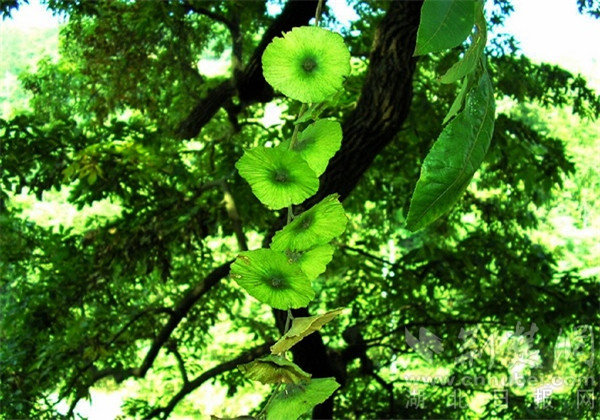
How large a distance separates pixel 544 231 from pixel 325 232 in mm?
11394

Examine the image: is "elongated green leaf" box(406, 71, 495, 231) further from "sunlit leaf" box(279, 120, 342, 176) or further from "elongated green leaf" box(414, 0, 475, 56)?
"sunlit leaf" box(279, 120, 342, 176)

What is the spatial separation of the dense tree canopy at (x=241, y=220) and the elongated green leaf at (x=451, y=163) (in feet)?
6.41

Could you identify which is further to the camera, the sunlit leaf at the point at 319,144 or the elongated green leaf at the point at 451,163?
the sunlit leaf at the point at 319,144

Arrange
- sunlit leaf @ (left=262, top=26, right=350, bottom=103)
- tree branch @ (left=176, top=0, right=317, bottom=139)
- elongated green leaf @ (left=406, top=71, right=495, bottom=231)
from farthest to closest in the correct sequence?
tree branch @ (left=176, top=0, right=317, bottom=139) < sunlit leaf @ (left=262, top=26, right=350, bottom=103) < elongated green leaf @ (left=406, top=71, right=495, bottom=231)

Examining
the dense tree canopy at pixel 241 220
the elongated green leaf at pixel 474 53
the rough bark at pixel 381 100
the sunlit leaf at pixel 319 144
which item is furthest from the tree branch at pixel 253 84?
the elongated green leaf at pixel 474 53

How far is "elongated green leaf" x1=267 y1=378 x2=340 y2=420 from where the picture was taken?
32 centimetres

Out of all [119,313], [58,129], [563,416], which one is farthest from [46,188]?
[563,416]

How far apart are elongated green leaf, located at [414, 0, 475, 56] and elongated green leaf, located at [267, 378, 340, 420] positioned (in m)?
0.16

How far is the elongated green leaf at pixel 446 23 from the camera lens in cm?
24

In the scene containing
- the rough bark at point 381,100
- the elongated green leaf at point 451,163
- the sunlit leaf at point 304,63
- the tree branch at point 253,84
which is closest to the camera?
the elongated green leaf at point 451,163

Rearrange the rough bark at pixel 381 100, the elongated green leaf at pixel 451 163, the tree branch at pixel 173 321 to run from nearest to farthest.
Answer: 1. the elongated green leaf at pixel 451 163
2. the rough bark at pixel 381 100
3. the tree branch at pixel 173 321

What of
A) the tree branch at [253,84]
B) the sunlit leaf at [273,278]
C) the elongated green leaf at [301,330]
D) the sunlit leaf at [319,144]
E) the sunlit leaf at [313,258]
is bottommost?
the elongated green leaf at [301,330]

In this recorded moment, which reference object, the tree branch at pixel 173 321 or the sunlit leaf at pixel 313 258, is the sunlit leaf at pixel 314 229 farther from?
the tree branch at pixel 173 321

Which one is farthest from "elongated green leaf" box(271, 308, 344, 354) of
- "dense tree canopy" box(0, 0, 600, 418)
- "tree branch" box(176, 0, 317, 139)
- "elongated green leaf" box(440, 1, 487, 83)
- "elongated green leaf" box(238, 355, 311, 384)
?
"tree branch" box(176, 0, 317, 139)
